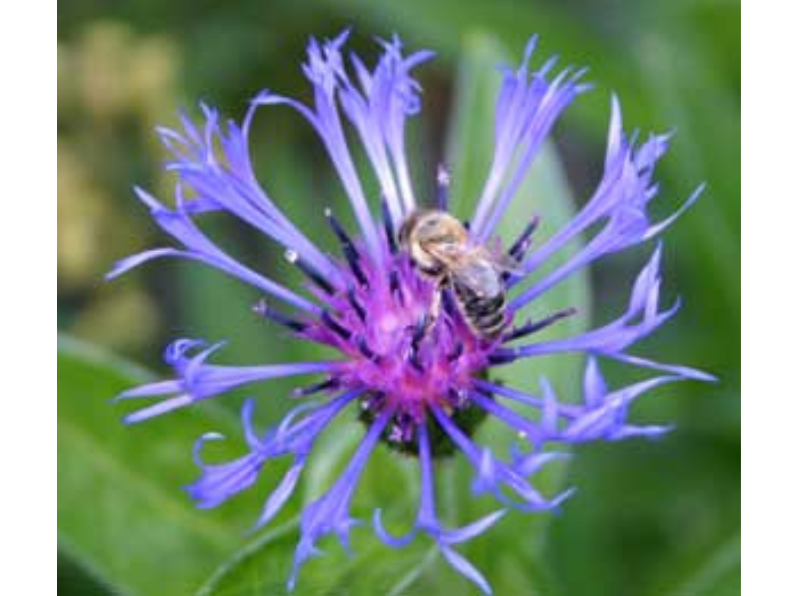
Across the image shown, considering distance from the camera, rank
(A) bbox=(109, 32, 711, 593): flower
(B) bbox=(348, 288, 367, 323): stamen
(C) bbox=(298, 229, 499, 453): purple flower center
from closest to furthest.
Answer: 1. (A) bbox=(109, 32, 711, 593): flower
2. (C) bbox=(298, 229, 499, 453): purple flower center
3. (B) bbox=(348, 288, 367, 323): stamen

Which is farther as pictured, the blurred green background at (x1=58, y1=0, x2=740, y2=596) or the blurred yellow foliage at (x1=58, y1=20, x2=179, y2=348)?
the blurred yellow foliage at (x1=58, y1=20, x2=179, y2=348)

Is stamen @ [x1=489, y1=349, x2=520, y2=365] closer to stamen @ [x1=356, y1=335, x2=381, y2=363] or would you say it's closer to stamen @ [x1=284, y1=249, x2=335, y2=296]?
stamen @ [x1=356, y1=335, x2=381, y2=363]

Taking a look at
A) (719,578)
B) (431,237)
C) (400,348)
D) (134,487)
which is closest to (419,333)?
(400,348)

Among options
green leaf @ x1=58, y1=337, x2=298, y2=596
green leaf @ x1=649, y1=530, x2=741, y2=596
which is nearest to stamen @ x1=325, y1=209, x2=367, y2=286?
green leaf @ x1=58, y1=337, x2=298, y2=596

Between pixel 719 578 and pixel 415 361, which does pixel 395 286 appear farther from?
pixel 719 578

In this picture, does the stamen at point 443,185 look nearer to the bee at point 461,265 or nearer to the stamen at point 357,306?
the bee at point 461,265

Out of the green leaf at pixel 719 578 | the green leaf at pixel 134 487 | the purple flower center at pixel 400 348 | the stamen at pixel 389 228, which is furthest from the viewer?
the green leaf at pixel 719 578

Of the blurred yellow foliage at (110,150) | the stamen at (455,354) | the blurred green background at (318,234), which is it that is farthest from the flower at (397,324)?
the blurred yellow foliage at (110,150)
